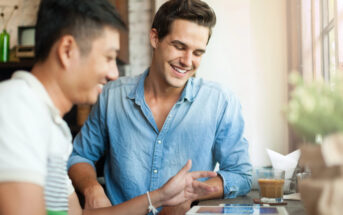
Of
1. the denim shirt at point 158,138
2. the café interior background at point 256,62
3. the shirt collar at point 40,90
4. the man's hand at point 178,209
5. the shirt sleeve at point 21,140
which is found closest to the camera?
the shirt sleeve at point 21,140

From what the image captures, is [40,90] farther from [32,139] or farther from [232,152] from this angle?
[232,152]

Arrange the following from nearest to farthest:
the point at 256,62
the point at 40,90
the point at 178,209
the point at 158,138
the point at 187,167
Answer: the point at 40,90 < the point at 187,167 < the point at 178,209 < the point at 158,138 < the point at 256,62

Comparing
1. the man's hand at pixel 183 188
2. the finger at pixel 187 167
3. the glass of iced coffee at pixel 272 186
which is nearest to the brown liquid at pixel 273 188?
the glass of iced coffee at pixel 272 186

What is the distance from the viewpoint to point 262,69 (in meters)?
3.11

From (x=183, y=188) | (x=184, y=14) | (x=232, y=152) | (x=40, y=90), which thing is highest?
(x=184, y=14)

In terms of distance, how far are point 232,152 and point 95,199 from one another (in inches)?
26.4

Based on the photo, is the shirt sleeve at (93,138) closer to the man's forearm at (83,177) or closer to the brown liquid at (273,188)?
the man's forearm at (83,177)

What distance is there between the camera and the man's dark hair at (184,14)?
2104 millimetres

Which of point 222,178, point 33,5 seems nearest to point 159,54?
point 222,178

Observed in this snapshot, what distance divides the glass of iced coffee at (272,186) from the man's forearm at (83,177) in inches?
27.7

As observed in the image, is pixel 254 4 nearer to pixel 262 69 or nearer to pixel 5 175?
pixel 262 69

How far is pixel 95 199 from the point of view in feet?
5.86

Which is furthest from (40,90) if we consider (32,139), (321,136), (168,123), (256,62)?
(256,62)

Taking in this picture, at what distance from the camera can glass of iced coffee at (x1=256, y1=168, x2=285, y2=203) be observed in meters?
1.59
